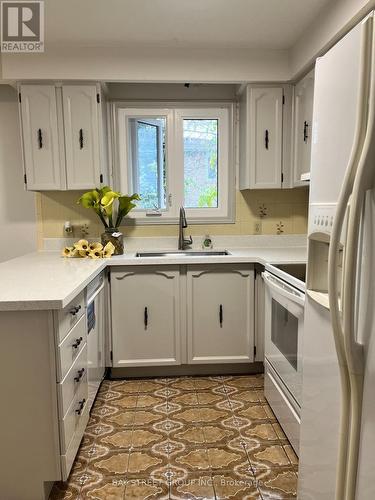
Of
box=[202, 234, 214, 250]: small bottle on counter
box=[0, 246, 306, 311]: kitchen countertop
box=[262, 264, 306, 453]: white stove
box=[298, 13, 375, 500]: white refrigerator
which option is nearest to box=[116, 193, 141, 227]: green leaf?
box=[0, 246, 306, 311]: kitchen countertop

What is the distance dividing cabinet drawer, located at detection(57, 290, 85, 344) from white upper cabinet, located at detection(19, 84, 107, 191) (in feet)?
4.10

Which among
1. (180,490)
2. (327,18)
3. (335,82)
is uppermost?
(327,18)

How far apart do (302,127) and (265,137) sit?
0.93ft

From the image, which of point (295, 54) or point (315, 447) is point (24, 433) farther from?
point (295, 54)

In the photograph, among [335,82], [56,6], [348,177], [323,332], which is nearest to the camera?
[348,177]

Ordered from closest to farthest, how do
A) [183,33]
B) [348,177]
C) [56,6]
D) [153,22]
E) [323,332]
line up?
[348,177] < [323,332] < [56,6] < [153,22] < [183,33]

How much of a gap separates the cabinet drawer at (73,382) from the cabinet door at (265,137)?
1.83 meters

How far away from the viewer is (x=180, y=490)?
160 centimetres

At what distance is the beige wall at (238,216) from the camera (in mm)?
3109

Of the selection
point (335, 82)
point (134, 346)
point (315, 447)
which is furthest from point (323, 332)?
point (134, 346)

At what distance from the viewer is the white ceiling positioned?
6.93 feet

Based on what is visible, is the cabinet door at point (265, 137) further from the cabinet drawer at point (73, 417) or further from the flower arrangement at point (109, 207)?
the cabinet drawer at point (73, 417)

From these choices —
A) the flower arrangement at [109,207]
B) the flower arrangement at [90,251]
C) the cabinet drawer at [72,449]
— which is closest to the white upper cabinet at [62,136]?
the flower arrangement at [109,207]

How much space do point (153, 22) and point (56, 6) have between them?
22.8 inches
